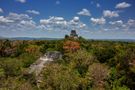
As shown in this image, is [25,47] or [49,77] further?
[25,47]

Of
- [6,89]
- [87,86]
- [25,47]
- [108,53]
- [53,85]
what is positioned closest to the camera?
[6,89]

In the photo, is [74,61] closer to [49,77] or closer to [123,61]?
[123,61]

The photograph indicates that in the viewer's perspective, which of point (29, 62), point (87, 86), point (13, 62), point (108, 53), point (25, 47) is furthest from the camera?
point (25, 47)

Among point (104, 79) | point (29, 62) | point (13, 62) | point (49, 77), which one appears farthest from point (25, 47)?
point (49, 77)

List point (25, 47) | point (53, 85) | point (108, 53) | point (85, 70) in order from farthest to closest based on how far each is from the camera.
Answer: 1. point (25, 47)
2. point (108, 53)
3. point (85, 70)
4. point (53, 85)

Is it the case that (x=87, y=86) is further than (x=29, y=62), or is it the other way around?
(x=29, y=62)

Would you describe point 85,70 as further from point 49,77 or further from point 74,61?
point 49,77

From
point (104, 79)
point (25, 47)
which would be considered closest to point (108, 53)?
point (104, 79)

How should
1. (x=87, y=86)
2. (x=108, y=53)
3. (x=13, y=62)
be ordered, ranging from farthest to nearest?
1. (x=108, y=53)
2. (x=13, y=62)
3. (x=87, y=86)

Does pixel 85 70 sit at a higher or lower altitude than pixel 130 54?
lower
